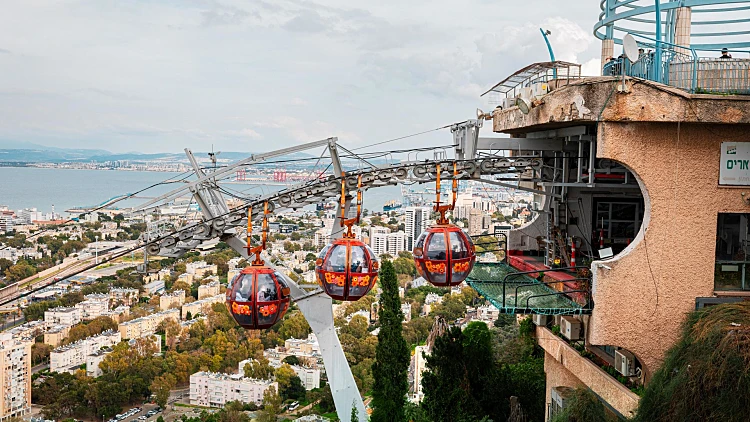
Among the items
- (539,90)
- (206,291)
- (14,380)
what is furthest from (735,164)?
(206,291)

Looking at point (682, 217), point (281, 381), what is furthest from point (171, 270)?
point (682, 217)

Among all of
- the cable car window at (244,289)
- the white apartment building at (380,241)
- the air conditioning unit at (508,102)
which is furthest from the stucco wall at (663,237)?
the white apartment building at (380,241)

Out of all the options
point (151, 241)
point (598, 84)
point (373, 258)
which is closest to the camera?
point (373, 258)

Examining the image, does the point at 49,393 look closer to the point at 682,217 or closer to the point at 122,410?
the point at 122,410

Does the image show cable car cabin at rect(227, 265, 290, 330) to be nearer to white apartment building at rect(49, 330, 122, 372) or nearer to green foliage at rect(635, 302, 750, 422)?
green foliage at rect(635, 302, 750, 422)

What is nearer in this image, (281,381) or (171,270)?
(281,381)

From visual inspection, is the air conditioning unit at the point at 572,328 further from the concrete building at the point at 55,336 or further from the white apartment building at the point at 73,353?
the concrete building at the point at 55,336
